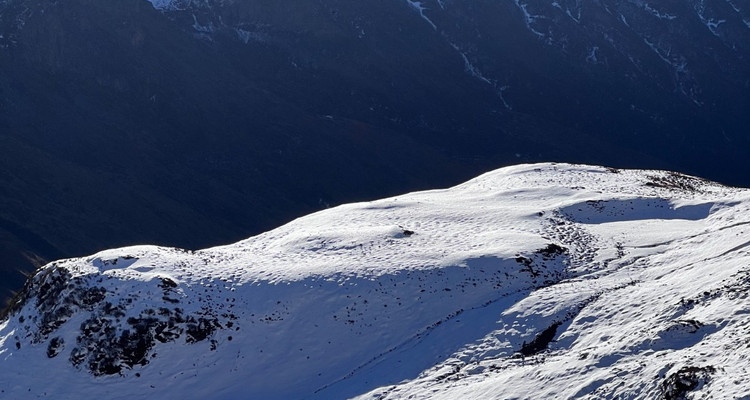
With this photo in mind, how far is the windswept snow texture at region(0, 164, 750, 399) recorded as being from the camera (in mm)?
25734

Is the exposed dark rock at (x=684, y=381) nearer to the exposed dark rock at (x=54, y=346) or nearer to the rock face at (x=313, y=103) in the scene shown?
the exposed dark rock at (x=54, y=346)

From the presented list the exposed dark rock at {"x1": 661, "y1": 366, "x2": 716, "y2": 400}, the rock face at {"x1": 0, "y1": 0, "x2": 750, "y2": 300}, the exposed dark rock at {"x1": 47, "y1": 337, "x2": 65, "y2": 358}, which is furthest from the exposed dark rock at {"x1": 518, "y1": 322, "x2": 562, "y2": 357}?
the rock face at {"x1": 0, "y1": 0, "x2": 750, "y2": 300}

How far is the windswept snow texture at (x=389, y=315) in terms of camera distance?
25734 mm

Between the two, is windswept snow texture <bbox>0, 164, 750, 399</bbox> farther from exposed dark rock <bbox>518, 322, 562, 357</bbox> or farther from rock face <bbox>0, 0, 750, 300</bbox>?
rock face <bbox>0, 0, 750, 300</bbox>

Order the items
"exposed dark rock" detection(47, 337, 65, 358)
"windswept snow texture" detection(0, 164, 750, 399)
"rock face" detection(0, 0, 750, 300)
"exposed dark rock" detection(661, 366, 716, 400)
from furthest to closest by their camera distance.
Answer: "rock face" detection(0, 0, 750, 300)
"exposed dark rock" detection(47, 337, 65, 358)
"windswept snow texture" detection(0, 164, 750, 399)
"exposed dark rock" detection(661, 366, 716, 400)

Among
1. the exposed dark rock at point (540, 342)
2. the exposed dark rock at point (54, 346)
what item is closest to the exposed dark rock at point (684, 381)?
the exposed dark rock at point (540, 342)

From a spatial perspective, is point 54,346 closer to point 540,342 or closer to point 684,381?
point 540,342

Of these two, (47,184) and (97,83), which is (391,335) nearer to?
(47,184)

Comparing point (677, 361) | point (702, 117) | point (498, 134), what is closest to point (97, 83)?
point (498, 134)

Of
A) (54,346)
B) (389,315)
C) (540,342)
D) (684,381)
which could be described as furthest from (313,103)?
(684,381)

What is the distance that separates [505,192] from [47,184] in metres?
92.1

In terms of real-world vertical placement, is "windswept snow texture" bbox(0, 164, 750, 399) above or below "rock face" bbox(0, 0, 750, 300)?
below

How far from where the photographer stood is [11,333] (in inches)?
1256

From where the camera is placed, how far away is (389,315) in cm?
3150
